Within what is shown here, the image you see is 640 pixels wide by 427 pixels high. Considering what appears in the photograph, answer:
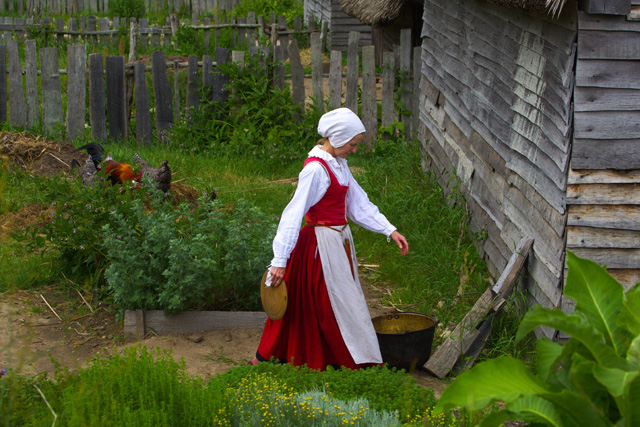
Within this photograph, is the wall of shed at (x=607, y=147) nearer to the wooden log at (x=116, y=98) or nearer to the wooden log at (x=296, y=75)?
the wooden log at (x=296, y=75)

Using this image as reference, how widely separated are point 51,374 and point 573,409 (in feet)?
11.3

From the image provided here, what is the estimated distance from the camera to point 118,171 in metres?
6.46

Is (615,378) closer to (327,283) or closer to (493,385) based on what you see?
(493,385)

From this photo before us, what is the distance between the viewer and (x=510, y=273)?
4539 millimetres

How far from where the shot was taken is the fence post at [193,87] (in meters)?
9.30

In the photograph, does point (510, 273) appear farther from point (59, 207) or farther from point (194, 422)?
point (59, 207)

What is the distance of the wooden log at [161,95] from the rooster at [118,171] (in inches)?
82.3

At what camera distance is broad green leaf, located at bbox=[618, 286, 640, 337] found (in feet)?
5.32

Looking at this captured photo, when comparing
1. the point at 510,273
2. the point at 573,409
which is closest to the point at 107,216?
Result: the point at 510,273

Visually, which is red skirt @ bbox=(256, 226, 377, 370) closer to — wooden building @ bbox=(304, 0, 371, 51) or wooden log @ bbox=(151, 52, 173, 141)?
wooden log @ bbox=(151, 52, 173, 141)

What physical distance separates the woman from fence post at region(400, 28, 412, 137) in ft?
19.2

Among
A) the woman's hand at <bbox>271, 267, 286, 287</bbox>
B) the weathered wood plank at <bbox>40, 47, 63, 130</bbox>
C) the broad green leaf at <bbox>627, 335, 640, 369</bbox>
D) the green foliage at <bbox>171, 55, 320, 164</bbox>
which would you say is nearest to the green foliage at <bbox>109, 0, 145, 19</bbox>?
the weathered wood plank at <bbox>40, 47, 63, 130</bbox>

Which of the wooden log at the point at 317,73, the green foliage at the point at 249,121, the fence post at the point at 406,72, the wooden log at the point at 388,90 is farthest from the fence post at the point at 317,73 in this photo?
the fence post at the point at 406,72

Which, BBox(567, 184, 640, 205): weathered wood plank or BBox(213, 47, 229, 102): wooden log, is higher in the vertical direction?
BBox(213, 47, 229, 102): wooden log
